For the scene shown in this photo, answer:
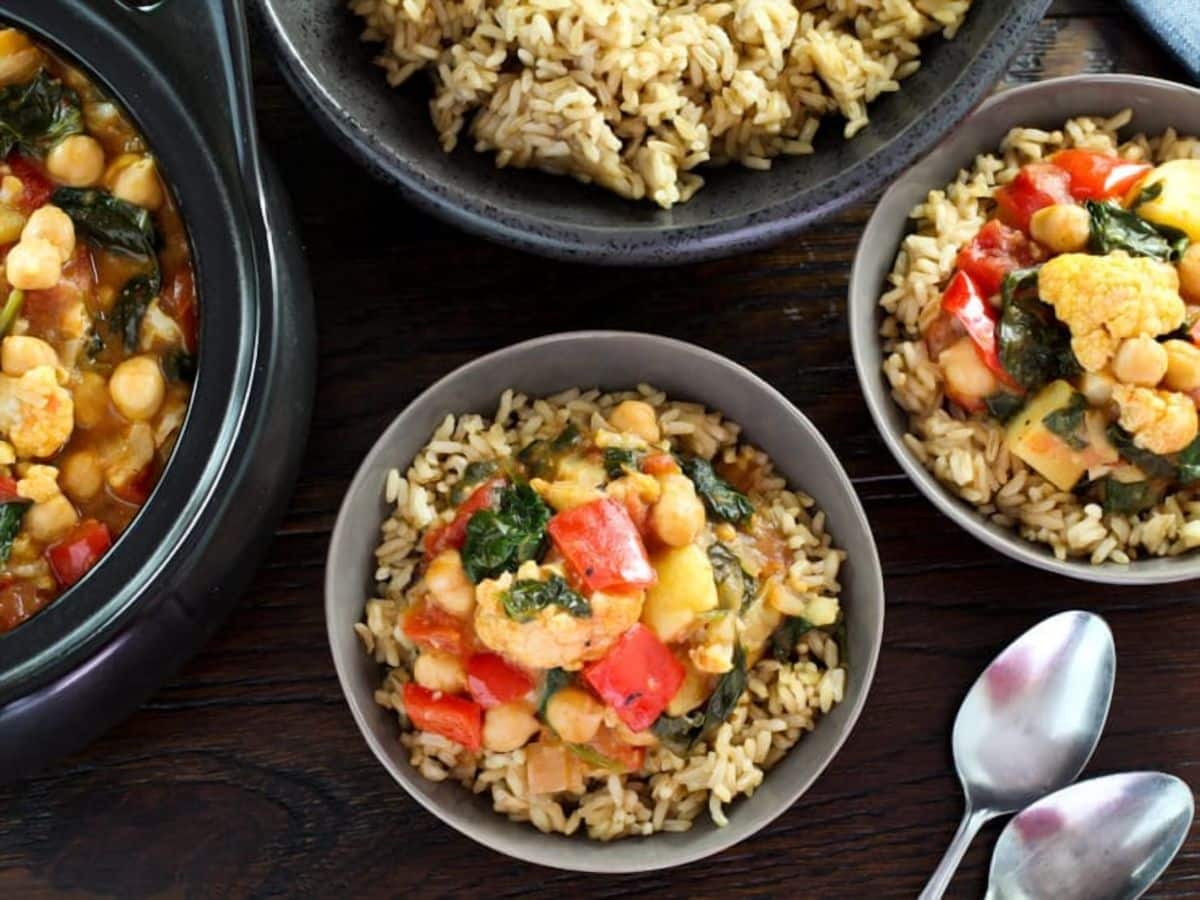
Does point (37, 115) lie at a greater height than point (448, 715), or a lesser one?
greater

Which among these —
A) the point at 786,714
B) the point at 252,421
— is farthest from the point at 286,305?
the point at 786,714

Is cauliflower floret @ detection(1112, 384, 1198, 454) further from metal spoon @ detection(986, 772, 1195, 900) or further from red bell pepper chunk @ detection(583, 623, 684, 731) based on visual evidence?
red bell pepper chunk @ detection(583, 623, 684, 731)

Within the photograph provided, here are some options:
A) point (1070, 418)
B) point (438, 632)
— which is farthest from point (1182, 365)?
point (438, 632)

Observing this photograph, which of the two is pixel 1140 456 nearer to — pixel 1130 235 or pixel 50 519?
pixel 1130 235

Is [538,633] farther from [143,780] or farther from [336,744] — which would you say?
[143,780]

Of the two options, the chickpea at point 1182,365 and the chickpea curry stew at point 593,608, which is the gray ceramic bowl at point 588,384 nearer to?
the chickpea curry stew at point 593,608

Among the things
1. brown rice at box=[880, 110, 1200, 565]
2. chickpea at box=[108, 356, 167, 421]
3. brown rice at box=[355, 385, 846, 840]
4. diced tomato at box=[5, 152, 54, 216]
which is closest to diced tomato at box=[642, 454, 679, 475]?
brown rice at box=[355, 385, 846, 840]
